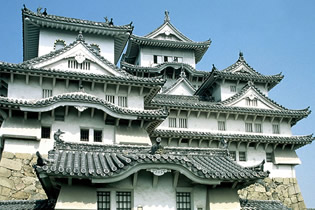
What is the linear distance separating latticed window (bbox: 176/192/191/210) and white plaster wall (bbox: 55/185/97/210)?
3.51 meters

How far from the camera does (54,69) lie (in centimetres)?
3372

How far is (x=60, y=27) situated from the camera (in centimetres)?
4172

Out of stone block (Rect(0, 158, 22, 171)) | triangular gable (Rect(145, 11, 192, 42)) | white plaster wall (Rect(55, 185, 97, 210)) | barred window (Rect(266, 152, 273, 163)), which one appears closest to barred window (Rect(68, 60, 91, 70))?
stone block (Rect(0, 158, 22, 171))

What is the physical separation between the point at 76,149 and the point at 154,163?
4.05 meters

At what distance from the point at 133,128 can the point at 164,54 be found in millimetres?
27707

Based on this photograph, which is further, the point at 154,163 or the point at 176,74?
the point at 176,74

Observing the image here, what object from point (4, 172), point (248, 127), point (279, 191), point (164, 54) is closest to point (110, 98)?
point (4, 172)

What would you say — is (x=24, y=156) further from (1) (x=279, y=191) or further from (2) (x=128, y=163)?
(1) (x=279, y=191)

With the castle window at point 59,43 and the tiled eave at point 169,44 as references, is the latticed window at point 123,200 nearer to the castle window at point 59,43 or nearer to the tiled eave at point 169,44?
the castle window at point 59,43

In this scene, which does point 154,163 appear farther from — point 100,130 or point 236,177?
point 100,130

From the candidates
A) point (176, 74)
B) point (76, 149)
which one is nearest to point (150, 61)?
point (176, 74)

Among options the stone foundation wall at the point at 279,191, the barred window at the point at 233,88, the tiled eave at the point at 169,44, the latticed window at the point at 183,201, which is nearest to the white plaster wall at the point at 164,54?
the tiled eave at the point at 169,44

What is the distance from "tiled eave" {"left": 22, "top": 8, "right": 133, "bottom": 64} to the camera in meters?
40.6

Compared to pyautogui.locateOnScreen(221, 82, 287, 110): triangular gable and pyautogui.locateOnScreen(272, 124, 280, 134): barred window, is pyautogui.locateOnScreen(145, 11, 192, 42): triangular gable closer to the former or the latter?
pyautogui.locateOnScreen(221, 82, 287, 110): triangular gable
